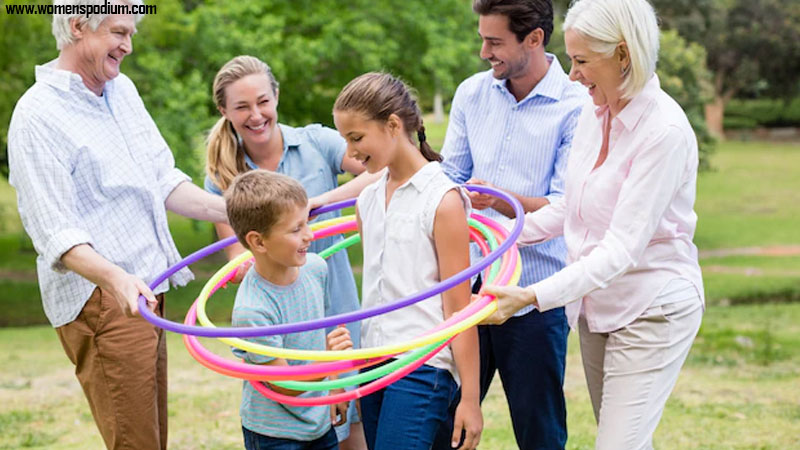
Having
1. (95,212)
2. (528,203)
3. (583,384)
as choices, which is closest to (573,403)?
(583,384)

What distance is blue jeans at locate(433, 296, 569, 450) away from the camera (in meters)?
4.38

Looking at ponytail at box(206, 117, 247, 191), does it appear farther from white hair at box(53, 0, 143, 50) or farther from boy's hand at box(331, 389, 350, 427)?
boy's hand at box(331, 389, 350, 427)

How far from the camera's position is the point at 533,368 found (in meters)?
4.39

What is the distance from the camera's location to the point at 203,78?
2030 centimetres

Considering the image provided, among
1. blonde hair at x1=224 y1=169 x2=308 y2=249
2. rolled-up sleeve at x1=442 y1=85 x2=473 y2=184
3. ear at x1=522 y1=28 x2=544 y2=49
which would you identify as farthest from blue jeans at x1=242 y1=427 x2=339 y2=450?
ear at x1=522 y1=28 x2=544 y2=49

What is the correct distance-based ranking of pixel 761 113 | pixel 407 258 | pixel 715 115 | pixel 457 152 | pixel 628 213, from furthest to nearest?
pixel 761 113
pixel 715 115
pixel 457 152
pixel 407 258
pixel 628 213

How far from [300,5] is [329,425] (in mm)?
17937

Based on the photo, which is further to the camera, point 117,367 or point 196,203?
point 196,203

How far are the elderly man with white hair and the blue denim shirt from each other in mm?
508

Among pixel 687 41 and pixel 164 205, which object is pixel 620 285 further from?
pixel 687 41

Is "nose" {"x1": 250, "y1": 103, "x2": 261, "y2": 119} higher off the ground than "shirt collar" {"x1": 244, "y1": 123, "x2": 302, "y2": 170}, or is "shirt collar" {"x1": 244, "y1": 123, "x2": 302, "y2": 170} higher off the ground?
"nose" {"x1": 250, "y1": 103, "x2": 261, "y2": 119}

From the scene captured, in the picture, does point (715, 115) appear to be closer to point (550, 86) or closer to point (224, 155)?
point (550, 86)

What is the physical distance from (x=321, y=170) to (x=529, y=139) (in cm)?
99

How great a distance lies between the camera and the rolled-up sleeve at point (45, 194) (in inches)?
155
